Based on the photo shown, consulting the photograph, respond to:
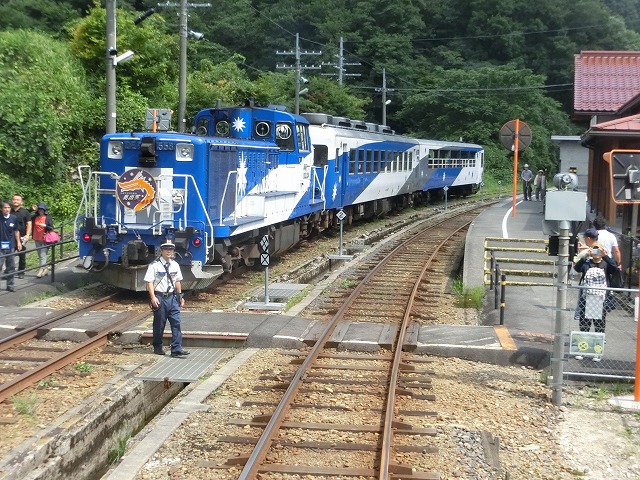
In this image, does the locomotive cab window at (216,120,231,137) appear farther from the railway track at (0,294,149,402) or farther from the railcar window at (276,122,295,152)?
the railway track at (0,294,149,402)

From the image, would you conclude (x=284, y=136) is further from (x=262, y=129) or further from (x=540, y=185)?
(x=540, y=185)

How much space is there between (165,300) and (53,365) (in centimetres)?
157

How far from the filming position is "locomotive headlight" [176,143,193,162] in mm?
13273

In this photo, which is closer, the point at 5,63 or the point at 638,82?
the point at 5,63

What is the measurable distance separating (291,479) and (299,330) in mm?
4987

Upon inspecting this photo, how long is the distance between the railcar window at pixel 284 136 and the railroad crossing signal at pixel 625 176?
32.5 feet

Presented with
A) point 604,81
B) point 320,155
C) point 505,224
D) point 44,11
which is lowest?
point 505,224

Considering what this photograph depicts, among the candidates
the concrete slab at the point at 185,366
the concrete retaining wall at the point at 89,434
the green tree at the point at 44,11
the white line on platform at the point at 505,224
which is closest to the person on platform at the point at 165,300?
the concrete slab at the point at 185,366

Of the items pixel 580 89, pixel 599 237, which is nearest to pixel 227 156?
pixel 599 237

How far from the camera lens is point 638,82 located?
26688 millimetres

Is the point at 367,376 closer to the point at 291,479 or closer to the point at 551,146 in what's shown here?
the point at 291,479

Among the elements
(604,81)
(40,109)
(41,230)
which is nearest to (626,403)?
(41,230)

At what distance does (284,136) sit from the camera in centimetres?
1819

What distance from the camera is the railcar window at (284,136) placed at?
59.4 feet
